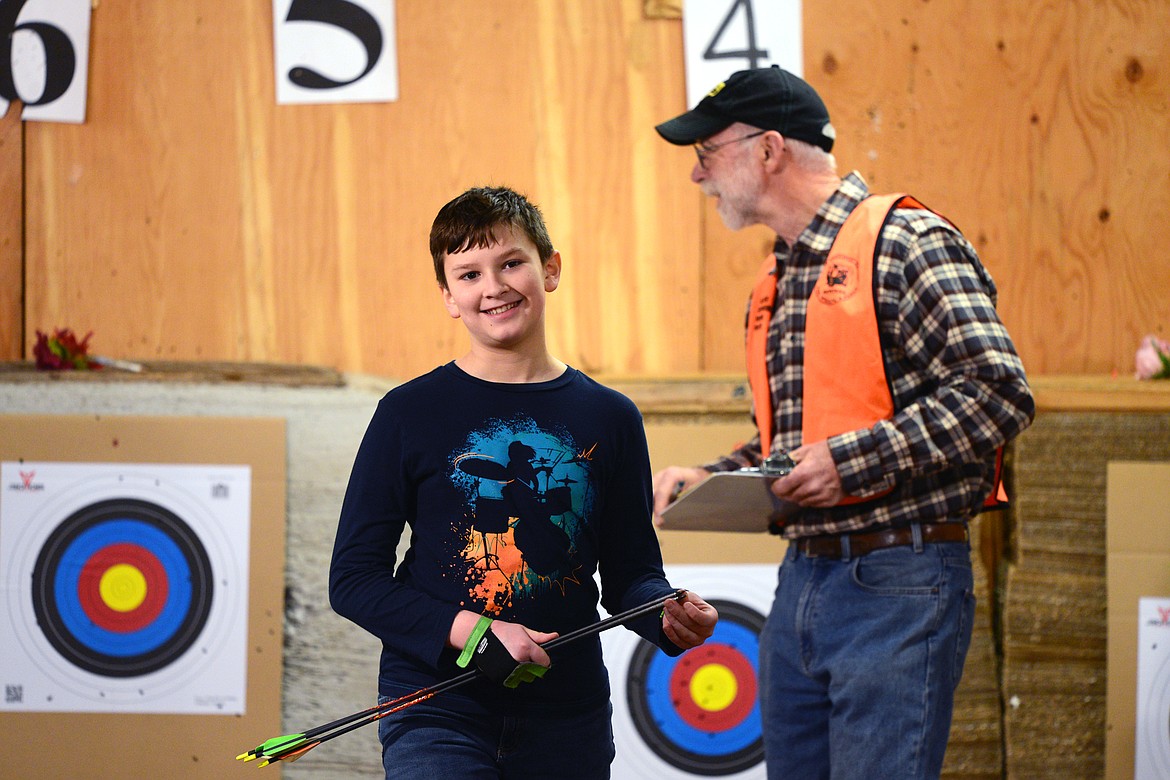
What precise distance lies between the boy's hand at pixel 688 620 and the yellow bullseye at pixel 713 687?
134cm

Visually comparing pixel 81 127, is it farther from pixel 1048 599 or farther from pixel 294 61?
pixel 1048 599

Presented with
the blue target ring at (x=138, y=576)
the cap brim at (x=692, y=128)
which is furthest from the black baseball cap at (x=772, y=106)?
the blue target ring at (x=138, y=576)

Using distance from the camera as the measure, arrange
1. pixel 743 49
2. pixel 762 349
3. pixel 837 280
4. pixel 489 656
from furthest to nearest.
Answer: pixel 743 49 → pixel 762 349 → pixel 837 280 → pixel 489 656

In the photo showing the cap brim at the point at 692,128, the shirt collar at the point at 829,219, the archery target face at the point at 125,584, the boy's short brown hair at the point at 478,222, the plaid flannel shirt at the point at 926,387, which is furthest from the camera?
the archery target face at the point at 125,584

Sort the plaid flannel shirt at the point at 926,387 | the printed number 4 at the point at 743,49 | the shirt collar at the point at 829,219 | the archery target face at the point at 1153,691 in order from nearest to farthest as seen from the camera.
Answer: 1. the plaid flannel shirt at the point at 926,387
2. the shirt collar at the point at 829,219
3. the archery target face at the point at 1153,691
4. the printed number 4 at the point at 743,49

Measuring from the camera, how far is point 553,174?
2674 millimetres

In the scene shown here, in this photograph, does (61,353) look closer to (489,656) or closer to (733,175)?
(733,175)

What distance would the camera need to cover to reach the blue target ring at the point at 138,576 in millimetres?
2492

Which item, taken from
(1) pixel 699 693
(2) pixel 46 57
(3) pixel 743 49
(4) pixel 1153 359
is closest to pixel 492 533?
(1) pixel 699 693

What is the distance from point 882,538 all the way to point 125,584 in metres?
1.74

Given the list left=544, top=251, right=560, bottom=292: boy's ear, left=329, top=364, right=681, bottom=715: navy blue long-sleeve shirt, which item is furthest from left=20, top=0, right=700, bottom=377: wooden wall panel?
left=329, top=364, right=681, bottom=715: navy blue long-sleeve shirt

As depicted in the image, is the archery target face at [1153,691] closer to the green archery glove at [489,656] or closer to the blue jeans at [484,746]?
the blue jeans at [484,746]

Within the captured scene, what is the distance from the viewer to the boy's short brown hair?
1.29 metres

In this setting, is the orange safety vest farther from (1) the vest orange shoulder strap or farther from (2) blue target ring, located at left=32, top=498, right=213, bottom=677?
(2) blue target ring, located at left=32, top=498, right=213, bottom=677
